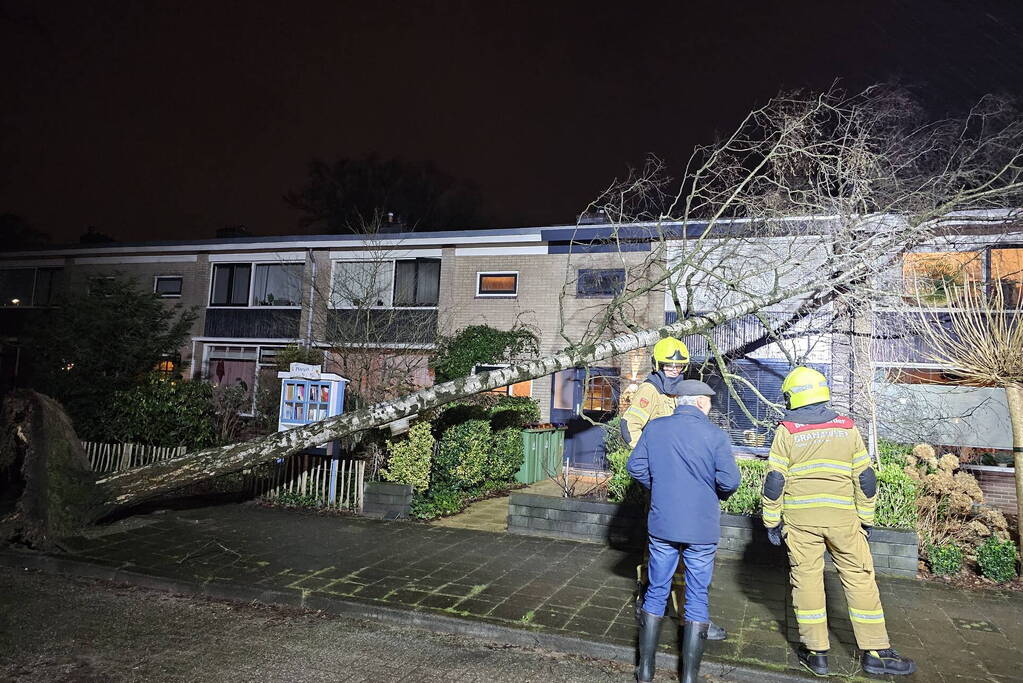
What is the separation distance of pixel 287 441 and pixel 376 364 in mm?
6837

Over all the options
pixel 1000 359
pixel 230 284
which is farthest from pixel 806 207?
pixel 230 284

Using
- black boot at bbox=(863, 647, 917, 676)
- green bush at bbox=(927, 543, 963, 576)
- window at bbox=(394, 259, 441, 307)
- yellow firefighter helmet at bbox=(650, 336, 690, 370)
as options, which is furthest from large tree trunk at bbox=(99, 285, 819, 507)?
window at bbox=(394, 259, 441, 307)

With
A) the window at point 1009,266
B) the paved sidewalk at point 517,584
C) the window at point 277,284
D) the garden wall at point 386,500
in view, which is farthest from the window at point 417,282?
the window at point 1009,266

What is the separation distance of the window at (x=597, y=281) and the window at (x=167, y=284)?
13.2 m

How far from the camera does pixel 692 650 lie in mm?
4023

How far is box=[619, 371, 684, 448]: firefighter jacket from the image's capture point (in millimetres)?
5352

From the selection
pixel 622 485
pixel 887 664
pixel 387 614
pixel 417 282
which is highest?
pixel 417 282

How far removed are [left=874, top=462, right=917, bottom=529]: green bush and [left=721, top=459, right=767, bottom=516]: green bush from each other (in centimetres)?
116

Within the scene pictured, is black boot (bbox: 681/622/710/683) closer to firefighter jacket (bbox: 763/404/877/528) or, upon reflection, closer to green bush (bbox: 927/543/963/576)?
firefighter jacket (bbox: 763/404/877/528)

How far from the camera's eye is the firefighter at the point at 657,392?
5289mm

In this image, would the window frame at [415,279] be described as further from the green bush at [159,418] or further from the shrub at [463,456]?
the shrub at [463,456]

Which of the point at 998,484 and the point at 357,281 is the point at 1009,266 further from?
the point at 357,281

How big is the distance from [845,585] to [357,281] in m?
14.9

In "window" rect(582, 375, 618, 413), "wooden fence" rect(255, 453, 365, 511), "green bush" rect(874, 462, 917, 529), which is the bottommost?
"wooden fence" rect(255, 453, 365, 511)
